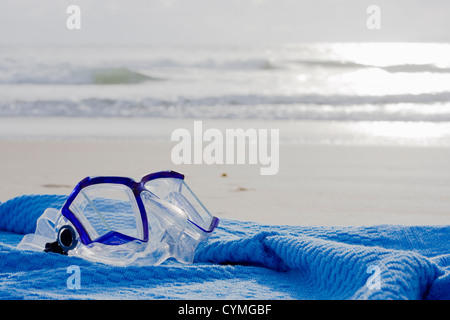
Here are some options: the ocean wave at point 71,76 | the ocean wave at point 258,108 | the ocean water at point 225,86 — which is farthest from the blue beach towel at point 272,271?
the ocean wave at point 71,76

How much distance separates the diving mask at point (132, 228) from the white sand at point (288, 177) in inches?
45.2

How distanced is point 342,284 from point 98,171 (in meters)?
3.31

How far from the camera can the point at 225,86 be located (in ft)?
39.5

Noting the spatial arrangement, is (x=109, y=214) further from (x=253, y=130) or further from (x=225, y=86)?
(x=225, y=86)

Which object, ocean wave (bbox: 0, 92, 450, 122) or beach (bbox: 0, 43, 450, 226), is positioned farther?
ocean wave (bbox: 0, 92, 450, 122)

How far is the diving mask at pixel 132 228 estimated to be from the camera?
216cm

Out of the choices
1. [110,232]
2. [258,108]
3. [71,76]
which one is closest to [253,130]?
[258,108]

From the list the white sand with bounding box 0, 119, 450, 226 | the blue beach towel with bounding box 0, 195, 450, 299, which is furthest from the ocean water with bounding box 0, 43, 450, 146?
the blue beach towel with bounding box 0, 195, 450, 299

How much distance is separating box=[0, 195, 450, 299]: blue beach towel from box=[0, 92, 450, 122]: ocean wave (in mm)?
6052

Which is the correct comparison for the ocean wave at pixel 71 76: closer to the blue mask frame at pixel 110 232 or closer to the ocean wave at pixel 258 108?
the ocean wave at pixel 258 108

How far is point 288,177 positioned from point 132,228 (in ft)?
8.39

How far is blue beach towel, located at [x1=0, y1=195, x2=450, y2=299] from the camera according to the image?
1832 millimetres

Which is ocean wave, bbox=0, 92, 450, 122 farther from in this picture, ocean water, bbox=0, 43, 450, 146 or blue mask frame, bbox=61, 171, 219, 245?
blue mask frame, bbox=61, 171, 219, 245
